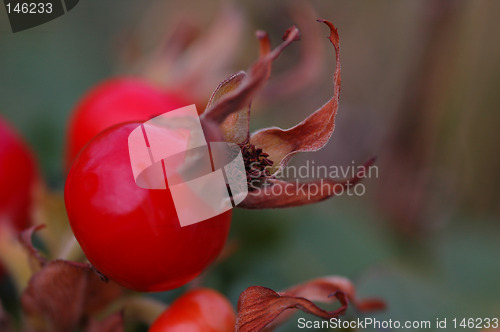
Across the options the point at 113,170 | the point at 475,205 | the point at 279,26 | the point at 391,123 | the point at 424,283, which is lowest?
the point at 475,205

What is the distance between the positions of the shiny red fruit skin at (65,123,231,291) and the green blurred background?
0.34 metres

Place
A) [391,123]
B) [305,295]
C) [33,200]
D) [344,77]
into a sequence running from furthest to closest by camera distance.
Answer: [344,77] → [391,123] → [33,200] → [305,295]

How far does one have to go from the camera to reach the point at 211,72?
4.26 ft

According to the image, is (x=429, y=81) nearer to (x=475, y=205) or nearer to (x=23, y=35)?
(x=475, y=205)

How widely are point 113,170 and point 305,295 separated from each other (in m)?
0.29

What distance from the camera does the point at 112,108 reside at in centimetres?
92

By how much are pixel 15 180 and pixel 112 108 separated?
213mm

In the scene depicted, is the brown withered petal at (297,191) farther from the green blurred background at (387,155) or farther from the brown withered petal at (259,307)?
the green blurred background at (387,155)

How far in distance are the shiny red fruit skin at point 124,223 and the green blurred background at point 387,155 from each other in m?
0.34

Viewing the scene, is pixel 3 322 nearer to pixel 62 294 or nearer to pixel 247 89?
pixel 62 294

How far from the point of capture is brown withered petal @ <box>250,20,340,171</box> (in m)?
0.59

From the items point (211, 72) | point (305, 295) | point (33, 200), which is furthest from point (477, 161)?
point (33, 200)

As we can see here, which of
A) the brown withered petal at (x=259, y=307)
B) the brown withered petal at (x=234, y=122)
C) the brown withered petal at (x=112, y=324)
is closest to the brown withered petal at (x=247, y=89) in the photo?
the brown withered petal at (x=234, y=122)

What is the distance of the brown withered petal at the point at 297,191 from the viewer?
583 mm
